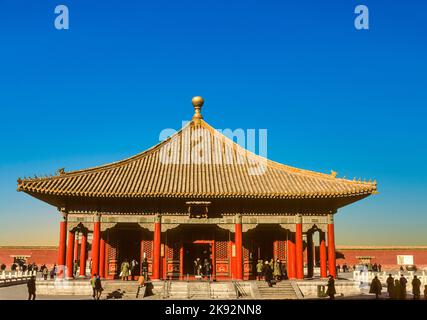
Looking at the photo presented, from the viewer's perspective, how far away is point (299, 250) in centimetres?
2636

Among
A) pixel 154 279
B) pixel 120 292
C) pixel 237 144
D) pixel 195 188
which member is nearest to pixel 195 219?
pixel 195 188

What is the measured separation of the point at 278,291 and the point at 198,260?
5736 millimetres

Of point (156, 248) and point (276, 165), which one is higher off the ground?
point (276, 165)

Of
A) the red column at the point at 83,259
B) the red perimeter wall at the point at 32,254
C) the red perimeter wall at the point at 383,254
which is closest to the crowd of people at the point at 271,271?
the red column at the point at 83,259

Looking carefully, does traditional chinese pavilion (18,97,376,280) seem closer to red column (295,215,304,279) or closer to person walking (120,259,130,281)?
red column (295,215,304,279)

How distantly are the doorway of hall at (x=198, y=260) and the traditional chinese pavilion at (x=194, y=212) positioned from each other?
0.06 m

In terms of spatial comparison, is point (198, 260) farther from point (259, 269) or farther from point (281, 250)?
point (281, 250)

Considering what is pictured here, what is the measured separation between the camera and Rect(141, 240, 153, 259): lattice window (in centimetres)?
2800

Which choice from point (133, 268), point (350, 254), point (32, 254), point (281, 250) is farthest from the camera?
point (350, 254)

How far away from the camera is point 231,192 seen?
2538 centimetres

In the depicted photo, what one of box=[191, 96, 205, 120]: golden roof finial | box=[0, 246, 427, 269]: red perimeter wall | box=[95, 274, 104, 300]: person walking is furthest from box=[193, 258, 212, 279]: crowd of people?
box=[0, 246, 427, 269]: red perimeter wall

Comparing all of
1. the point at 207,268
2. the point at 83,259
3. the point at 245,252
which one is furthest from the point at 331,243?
the point at 83,259
